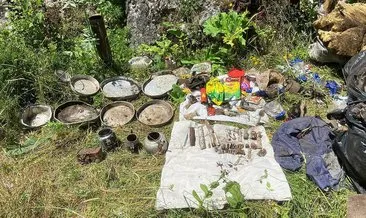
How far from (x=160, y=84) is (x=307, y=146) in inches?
76.0

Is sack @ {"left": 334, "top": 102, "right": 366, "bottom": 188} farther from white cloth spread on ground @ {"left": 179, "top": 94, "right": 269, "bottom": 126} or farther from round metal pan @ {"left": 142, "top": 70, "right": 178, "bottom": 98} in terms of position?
round metal pan @ {"left": 142, "top": 70, "right": 178, "bottom": 98}

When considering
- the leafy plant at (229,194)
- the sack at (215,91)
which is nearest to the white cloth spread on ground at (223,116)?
the sack at (215,91)

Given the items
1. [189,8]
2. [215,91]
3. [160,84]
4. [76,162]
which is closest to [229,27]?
[189,8]

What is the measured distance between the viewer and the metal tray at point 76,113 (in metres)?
4.06

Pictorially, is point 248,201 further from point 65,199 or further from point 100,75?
point 100,75

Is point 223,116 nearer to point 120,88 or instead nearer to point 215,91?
point 215,91

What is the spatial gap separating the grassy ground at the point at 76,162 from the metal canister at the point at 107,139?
0.10 metres

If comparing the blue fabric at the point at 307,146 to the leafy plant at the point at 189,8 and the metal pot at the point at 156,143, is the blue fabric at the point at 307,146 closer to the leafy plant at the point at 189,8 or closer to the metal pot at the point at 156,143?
the metal pot at the point at 156,143

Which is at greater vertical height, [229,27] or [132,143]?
[229,27]

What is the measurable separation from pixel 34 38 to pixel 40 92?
105 cm

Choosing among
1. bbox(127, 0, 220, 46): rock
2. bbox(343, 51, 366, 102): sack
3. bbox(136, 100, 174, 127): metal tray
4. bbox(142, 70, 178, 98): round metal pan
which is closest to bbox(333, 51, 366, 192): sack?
bbox(343, 51, 366, 102): sack

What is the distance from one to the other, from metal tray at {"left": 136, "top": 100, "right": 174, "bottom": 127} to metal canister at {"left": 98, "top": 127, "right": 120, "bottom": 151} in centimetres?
46

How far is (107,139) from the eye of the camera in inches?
144

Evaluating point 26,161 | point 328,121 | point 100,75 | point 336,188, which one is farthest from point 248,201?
point 100,75
